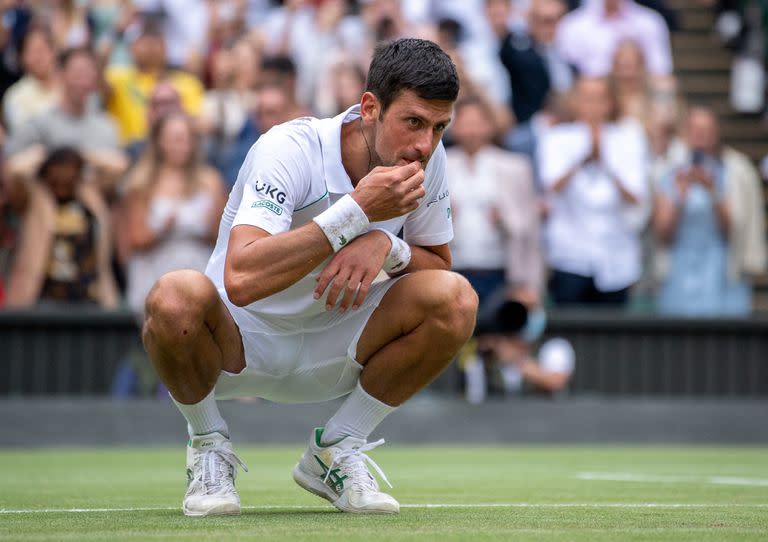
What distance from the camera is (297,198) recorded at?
207 inches

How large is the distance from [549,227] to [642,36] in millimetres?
3350

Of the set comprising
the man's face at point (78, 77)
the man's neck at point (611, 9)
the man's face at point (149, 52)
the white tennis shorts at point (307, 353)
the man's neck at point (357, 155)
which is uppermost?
the man's neck at point (611, 9)

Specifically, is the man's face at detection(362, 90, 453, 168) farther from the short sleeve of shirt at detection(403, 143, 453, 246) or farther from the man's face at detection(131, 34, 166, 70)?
the man's face at detection(131, 34, 166, 70)

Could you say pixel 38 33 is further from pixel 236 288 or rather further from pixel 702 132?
pixel 236 288

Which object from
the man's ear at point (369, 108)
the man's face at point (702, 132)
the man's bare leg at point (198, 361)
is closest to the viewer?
the man's bare leg at point (198, 361)

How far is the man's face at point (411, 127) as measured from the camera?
16.6 ft

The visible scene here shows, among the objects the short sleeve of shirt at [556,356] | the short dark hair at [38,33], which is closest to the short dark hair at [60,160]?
the short dark hair at [38,33]

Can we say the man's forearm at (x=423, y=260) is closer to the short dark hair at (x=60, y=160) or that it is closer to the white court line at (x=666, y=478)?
the white court line at (x=666, y=478)

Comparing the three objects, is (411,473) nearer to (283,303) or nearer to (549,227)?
(283,303)

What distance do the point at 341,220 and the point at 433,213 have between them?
63 cm

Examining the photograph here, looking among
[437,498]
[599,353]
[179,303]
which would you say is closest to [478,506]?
[437,498]

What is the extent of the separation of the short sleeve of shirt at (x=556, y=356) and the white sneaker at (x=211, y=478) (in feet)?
21.6

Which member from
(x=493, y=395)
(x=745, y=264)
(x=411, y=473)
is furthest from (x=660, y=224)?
(x=411, y=473)

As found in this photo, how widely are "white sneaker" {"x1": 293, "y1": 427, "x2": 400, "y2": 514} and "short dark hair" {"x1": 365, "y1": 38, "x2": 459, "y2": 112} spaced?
4.32 feet
